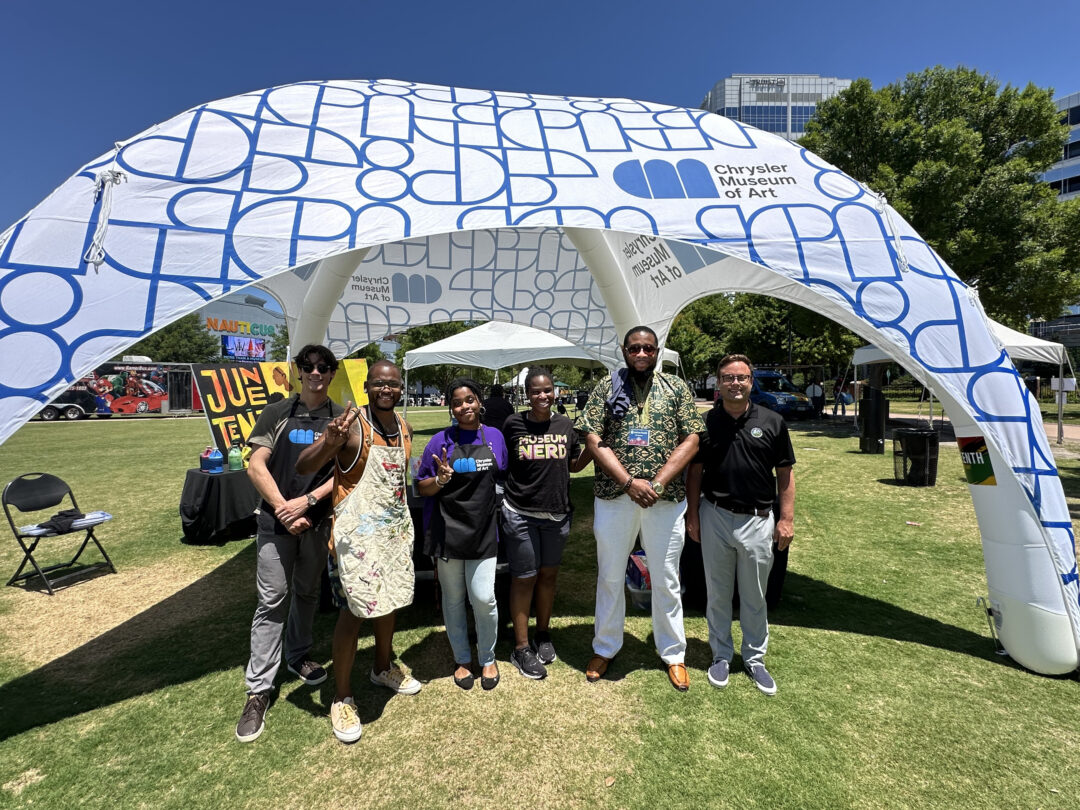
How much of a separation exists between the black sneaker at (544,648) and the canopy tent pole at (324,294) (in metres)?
4.72

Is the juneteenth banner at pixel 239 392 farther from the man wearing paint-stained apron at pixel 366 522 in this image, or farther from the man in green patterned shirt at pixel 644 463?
the man in green patterned shirt at pixel 644 463

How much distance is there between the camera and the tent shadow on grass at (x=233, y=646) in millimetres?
2908

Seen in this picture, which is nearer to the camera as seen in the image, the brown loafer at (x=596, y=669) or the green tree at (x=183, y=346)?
the brown loafer at (x=596, y=669)

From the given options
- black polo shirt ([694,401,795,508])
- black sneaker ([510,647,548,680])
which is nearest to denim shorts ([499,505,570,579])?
A: black sneaker ([510,647,548,680])

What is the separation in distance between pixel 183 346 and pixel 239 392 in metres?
48.0

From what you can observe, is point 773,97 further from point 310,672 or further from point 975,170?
point 310,672

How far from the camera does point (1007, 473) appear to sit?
10.2 feet

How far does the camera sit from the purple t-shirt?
110 inches

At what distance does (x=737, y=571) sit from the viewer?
2.94 meters

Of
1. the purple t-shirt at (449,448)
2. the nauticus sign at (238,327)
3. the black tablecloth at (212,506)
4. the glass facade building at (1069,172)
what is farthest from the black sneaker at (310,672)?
the glass facade building at (1069,172)

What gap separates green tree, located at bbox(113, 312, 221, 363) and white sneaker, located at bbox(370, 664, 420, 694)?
5051 centimetres

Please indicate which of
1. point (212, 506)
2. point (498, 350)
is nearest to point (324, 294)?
point (212, 506)

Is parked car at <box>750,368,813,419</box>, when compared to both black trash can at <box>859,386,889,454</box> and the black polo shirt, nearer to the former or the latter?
black trash can at <box>859,386,889,454</box>

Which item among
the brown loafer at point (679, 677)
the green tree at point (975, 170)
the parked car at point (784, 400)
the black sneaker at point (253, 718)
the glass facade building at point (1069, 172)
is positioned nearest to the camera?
the black sneaker at point (253, 718)
